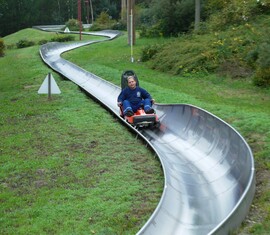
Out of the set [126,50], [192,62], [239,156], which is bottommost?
[126,50]

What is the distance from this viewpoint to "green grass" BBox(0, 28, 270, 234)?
Result: 5.84 m

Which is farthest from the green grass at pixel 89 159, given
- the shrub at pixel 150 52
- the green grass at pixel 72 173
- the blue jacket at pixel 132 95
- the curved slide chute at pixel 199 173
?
the shrub at pixel 150 52

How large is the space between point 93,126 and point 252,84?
6.07 meters

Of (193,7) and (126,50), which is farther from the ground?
(193,7)

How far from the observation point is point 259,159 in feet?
24.6

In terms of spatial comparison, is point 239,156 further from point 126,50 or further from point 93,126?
point 126,50

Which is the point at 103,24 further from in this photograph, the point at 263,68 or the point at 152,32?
the point at 263,68

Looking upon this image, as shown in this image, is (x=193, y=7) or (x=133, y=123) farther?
(x=193, y=7)

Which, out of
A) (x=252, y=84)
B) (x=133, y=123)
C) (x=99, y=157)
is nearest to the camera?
(x=99, y=157)

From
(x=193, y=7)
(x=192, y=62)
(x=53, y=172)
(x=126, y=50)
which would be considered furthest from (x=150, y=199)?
(x=193, y=7)

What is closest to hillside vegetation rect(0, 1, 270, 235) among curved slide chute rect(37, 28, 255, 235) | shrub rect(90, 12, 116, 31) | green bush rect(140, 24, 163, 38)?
curved slide chute rect(37, 28, 255, 235)

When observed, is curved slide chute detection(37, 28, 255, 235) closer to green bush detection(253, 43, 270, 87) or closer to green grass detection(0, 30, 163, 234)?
green grass detection(0, 30, 163, 234)

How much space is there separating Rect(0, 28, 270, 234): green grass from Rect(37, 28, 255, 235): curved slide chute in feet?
0.98

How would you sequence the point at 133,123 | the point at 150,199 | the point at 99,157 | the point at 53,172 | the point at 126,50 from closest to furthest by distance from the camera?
the point at 150,199 < the point at 53,172 < the point at 99,157 < the point at 133,123 < the point at 126,50
